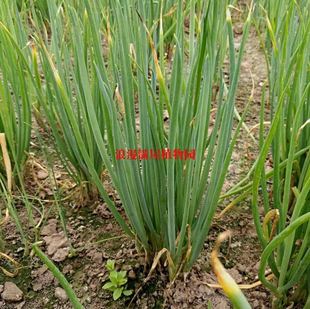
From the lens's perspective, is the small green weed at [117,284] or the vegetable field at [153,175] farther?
the small green weed at [117,284]

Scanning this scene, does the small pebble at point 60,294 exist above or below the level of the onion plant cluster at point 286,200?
below

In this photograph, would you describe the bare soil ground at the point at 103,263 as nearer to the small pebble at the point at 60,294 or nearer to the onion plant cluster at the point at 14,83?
the small pebble at the point at 60,294

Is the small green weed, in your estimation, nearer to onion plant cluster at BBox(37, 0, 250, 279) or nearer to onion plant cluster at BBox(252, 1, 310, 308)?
onion plant cluster at BBox(37, 0, 250, 279)

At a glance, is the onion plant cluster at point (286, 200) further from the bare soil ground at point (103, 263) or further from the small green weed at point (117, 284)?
the small green weed at point (117, 284)

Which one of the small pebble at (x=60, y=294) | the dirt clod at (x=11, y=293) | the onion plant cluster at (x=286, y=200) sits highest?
the onion plant cluster at (x=286, y=200)

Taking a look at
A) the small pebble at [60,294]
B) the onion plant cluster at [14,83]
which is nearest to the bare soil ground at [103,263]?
the small pebble at [60,294]

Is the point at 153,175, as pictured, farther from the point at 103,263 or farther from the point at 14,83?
A: the point at 14,83

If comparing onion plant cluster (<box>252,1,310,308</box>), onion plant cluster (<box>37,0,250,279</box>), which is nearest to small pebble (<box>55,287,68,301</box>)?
onion plant cluster (<box>37,0,250,279</box>)
